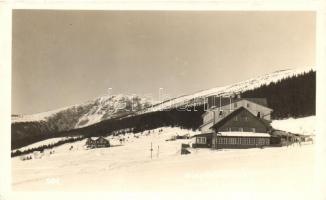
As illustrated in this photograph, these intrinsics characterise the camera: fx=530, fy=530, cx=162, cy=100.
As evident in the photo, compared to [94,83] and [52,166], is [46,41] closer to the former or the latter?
[94,83]

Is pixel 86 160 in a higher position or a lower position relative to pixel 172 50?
lower

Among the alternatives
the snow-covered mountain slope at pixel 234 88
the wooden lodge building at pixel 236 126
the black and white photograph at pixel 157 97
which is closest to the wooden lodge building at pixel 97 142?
the black and white photograph at pixel 157 97

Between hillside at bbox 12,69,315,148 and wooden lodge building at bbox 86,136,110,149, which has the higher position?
hillside at bbox 12,69,315,148

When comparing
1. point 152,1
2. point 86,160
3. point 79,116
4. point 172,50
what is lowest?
point 86,160

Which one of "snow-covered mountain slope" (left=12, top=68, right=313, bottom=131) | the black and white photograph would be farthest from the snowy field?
"snow-covered mountain slope" (left=12, top=68, right=313, bottom=131)

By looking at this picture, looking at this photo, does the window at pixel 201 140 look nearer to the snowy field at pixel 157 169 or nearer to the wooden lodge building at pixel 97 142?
the snowy field at pixel 157 169

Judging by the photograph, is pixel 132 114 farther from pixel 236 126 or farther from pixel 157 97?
pixel 236 126

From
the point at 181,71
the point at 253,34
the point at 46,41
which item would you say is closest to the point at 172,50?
the point at 181,71

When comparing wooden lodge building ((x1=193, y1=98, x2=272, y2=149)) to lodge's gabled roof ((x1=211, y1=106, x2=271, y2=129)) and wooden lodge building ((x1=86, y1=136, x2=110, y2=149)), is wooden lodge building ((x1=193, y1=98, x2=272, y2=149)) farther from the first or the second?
wooden lodge building ((x1=86, y1=136, x2=110, y2=149))
